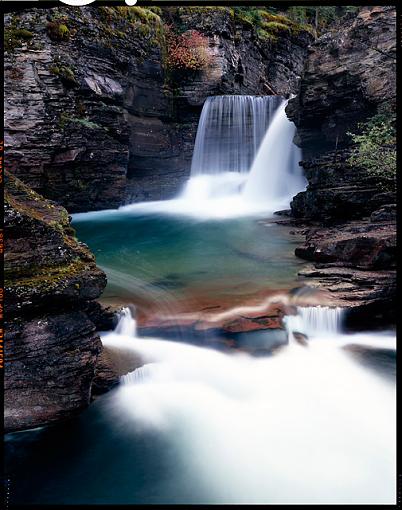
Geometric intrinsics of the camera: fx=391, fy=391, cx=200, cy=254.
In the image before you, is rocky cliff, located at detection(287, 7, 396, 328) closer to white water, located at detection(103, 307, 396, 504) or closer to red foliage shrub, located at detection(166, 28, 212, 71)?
white water, located at detection(103, 307, 396, 504)

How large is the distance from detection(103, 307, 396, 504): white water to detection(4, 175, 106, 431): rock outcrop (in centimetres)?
81

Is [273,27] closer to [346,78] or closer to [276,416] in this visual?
[346,78]

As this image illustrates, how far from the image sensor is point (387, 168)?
8688 mm

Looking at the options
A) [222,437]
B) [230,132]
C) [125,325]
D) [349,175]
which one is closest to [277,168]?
[230,132]

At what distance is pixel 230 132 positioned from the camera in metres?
16.2

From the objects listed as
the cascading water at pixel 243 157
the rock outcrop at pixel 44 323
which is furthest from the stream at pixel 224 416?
the cascading water at pixel 243 157

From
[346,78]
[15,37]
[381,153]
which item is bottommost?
[381,153]

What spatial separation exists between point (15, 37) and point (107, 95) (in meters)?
3.03

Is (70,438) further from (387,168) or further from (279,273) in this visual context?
(387,168)

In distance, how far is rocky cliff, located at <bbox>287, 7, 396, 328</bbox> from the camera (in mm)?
6223

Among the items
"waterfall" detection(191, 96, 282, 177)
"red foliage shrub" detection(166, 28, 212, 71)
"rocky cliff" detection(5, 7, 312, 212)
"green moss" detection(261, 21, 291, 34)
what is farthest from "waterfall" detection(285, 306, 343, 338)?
"green moss" detection(261, 21, 291, 34)

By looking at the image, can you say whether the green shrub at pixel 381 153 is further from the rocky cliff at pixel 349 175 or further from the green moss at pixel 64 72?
the green moss at pixel 64 72

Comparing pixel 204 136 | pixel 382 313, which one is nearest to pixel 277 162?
pixel 204 136

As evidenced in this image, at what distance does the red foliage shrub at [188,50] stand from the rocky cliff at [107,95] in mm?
252
